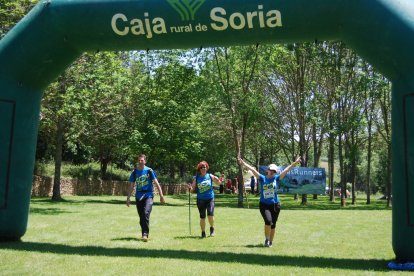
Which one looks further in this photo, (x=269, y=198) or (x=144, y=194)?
(x=144, y=194)

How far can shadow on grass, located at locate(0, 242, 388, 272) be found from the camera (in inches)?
311

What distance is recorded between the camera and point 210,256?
A: 859 centimetres

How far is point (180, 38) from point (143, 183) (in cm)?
349

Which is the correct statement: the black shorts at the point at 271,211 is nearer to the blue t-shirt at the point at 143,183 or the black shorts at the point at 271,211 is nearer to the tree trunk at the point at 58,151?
the blue t-shirt at the point at 143,183

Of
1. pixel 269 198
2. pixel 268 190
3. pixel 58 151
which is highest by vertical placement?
pixel 58 151

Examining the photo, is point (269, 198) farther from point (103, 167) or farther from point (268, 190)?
point (103, 167)

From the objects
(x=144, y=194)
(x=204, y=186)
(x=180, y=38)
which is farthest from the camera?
(x=204, y=186)

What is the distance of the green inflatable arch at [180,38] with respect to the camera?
7.64 meters

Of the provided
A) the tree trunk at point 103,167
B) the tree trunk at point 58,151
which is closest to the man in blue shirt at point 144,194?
the tree trunk at point 58,151

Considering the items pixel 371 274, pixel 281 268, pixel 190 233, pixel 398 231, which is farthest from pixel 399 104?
pixel 190 233

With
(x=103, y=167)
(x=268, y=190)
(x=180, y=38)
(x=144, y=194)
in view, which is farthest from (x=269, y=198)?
(x=103, y=167)

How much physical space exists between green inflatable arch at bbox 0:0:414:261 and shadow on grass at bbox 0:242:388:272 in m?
0.57

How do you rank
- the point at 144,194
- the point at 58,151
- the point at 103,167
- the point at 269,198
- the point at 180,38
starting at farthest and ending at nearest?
the point at 103,167
the point at 58,151
the point at 144,194
the point at 269,198
the point at 180,38

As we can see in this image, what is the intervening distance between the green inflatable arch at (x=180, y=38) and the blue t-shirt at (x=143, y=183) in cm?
229
